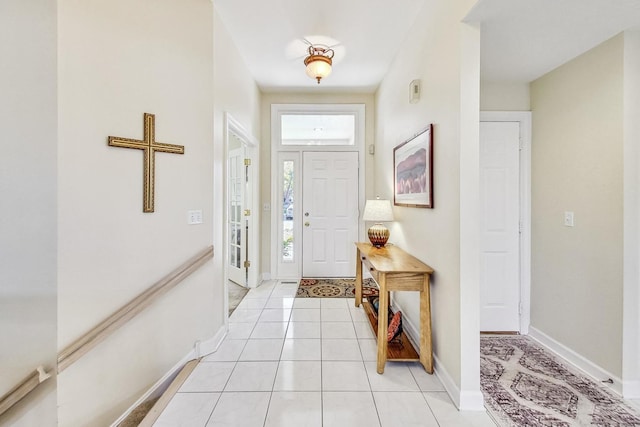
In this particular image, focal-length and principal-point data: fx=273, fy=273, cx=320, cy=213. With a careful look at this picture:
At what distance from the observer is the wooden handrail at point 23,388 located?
4.02 feet

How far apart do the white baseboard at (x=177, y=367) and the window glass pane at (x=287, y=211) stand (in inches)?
71.0

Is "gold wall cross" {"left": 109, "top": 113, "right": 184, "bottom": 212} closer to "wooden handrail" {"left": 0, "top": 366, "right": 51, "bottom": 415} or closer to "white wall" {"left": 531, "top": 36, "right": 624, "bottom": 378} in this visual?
"wooden handrail" {"left": 0, "top": 366, "right": 51, "bottom": 415}

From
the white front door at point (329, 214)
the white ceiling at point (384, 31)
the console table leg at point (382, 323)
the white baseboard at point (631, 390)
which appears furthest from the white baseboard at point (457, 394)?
the white front door at point (329, 214)

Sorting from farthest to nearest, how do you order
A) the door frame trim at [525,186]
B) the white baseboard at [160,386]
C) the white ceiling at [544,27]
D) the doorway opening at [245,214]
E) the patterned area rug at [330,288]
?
the doorway opening at [245,214]
the patterned area rug at [330,288]
the door frame trim at [525,186]
the white baseboard at [160,386]
the white ceiling at [544,27]

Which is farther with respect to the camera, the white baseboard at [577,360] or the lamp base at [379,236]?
the lamp base at [379,236]

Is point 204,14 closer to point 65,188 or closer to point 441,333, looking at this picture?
point 65,188

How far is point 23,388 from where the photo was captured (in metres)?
1.29

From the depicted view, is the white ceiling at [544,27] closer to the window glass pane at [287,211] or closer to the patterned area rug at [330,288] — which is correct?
the patterned area rug at [330,288]

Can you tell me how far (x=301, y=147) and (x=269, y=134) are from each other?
53cm

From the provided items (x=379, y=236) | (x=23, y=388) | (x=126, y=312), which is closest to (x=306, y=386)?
(x=126, y=312)

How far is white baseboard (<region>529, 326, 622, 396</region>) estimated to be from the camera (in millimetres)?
1808

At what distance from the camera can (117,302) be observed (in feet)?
5.56

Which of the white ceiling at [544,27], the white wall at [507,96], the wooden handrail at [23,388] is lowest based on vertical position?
the wooden handrail at [23,388]

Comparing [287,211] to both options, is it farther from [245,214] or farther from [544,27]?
[544,27]
